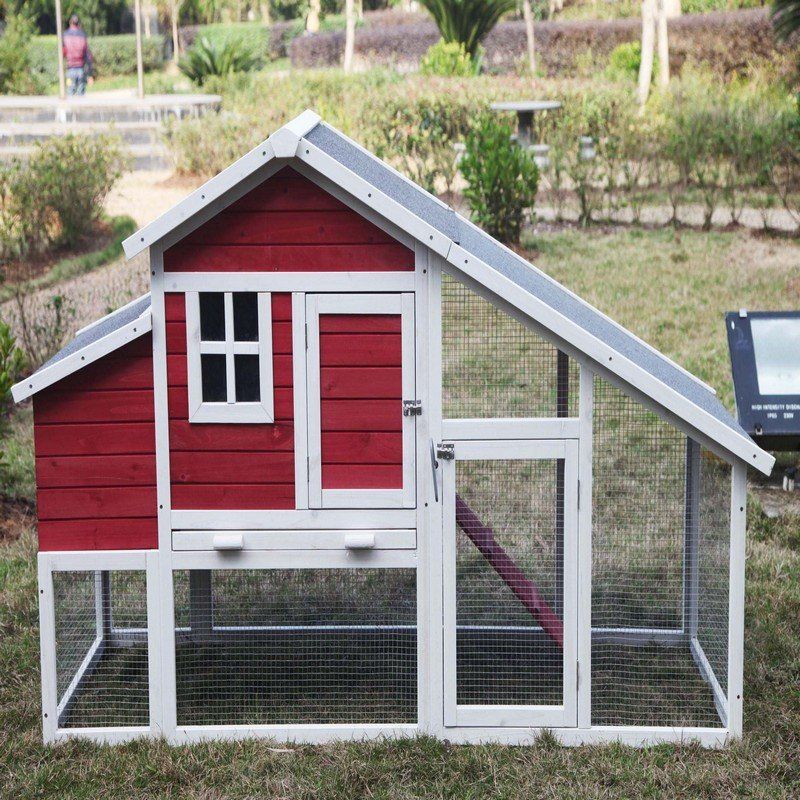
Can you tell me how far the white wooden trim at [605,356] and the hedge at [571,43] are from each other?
2258 centimetres

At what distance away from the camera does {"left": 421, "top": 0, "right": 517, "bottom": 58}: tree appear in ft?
89.9

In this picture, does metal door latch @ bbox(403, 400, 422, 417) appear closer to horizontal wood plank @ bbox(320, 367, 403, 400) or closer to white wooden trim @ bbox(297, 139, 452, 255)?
horizontal wood plank @ bbox(320, 367, 403, 400)

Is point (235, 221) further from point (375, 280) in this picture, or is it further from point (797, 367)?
point (797, 367)

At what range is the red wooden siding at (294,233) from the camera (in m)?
4.31

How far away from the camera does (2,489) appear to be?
7.77m

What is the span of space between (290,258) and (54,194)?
34.4 feet

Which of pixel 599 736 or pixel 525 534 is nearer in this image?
pixel 599 736

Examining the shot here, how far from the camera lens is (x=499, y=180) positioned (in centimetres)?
1286

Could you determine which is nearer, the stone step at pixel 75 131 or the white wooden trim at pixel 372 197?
the white wooden trim at pixel 372 197

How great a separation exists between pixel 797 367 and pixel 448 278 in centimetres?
378

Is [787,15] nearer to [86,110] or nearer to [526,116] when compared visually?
[526,116]

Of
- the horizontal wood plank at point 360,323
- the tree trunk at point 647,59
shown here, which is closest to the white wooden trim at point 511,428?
the horizontal wood plank at point 360,323

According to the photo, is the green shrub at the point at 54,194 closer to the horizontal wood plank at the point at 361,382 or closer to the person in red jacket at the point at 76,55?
the horizontal wood plank at the point at 361,382

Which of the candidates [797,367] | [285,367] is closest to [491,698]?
[285,367]
